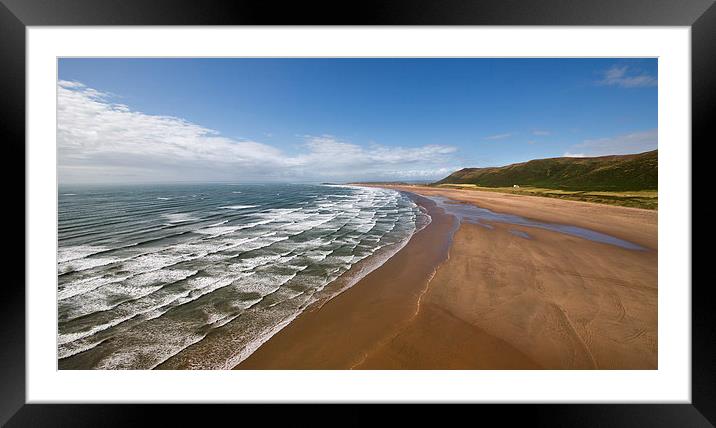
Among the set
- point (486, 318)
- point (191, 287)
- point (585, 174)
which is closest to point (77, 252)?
point (191, 287)

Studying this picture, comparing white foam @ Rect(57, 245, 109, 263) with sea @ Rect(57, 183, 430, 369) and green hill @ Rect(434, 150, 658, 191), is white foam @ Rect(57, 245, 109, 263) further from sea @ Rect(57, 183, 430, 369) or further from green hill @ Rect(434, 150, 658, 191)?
green hill @ Rect(434, 150, 658, 191)

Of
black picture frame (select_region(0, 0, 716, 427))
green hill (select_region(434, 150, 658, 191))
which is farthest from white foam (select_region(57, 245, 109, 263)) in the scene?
green hill (select_region(434, 150, 658, 191))

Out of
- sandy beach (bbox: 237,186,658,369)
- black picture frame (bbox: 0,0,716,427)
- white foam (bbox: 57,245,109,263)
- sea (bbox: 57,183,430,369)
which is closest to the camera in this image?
black picture frame (bbox: 0,0,716,427)

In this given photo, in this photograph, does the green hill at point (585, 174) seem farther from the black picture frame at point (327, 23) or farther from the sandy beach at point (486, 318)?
the black picture frame at point (327, 23)

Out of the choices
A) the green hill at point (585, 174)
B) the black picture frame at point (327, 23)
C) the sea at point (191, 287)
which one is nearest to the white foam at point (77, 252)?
the sea at point (191, 287)

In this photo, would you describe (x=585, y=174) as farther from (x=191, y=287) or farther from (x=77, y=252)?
(x=77, y=252)

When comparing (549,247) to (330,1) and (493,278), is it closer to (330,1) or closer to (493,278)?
(493,278)
